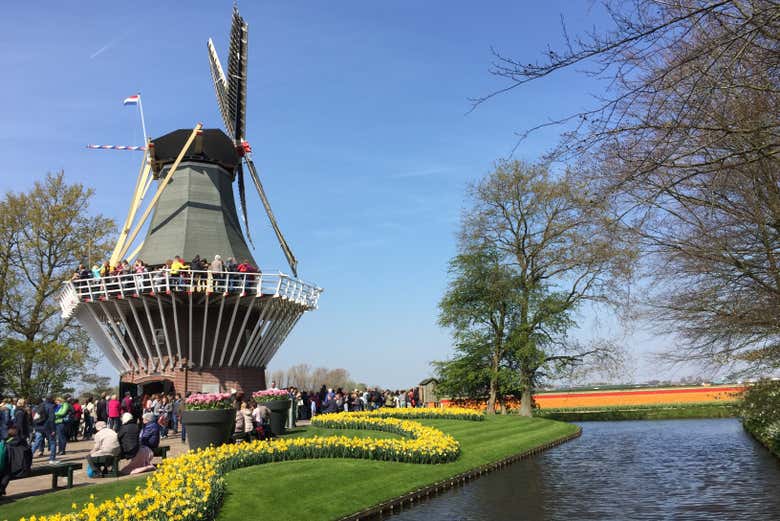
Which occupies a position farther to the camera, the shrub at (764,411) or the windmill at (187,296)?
the windmill at (187,296)

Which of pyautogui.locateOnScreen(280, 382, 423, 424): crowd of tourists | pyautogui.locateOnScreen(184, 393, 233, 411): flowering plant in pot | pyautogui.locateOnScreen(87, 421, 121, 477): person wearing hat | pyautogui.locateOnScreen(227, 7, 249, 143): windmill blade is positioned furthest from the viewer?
pyautogui.locateOnScreen(227, 7, 249, 143): windmill blade

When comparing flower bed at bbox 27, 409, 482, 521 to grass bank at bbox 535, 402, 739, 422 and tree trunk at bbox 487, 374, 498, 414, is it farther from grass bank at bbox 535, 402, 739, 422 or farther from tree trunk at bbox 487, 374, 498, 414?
grass bank at bbox 535, 402, 739, 422

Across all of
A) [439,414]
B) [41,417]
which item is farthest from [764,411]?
[41,417]

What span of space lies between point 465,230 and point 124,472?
24894 millimetres

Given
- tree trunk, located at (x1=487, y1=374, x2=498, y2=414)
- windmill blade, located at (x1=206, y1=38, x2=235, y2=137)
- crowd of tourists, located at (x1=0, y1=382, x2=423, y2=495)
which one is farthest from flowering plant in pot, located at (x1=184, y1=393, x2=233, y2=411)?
windmill blade, located at (x1=206, y1=38, x2=235, y2=137)

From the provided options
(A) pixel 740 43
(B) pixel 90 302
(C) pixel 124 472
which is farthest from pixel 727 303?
(B) pixel 90 302

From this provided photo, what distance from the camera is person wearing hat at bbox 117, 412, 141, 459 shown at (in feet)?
48.5

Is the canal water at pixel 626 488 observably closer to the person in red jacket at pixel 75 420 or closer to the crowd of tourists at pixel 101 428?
the crowd of tourists at pixel 101 428

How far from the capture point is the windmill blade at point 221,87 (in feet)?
130

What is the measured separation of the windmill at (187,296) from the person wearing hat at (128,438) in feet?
44.9

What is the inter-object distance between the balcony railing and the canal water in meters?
14.4

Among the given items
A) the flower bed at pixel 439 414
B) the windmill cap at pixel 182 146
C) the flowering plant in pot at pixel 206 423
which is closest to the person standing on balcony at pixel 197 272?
the windmill cap at pixel 182 146

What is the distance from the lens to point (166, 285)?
28.0 meters

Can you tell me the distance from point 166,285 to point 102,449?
1460cm
